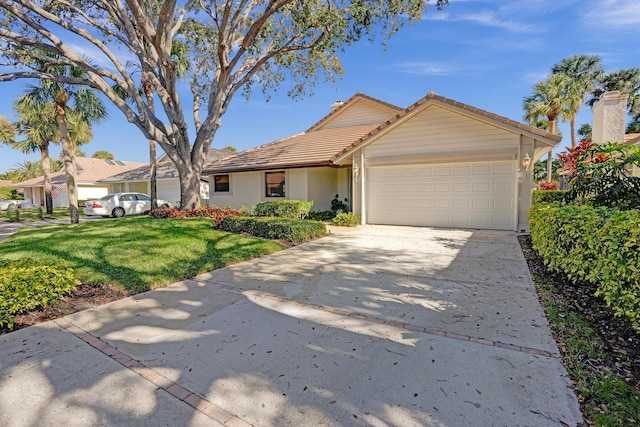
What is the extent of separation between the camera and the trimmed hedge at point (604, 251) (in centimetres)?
322

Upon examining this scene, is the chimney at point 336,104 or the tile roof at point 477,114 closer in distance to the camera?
the tile roof at point 477,114

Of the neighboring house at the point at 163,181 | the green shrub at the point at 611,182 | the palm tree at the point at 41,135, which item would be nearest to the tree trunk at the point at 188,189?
the neighboring house at the point at 163,181

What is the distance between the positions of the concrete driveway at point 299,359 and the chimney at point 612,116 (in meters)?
8.19

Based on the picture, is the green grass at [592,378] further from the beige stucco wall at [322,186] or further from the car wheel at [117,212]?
the car wheel at [117,212]

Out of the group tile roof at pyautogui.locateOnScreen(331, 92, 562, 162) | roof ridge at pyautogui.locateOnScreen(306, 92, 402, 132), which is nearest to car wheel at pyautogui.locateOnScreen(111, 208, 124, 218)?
roof ridge at pyautogui.locateOnScreen(306, 92, 402, 132)

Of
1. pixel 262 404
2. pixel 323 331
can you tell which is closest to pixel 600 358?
pixel 323 331

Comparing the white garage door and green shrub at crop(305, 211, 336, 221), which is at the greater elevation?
the white garage door

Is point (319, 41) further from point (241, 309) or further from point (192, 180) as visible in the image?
point (241, 309)

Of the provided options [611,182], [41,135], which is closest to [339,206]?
[611,182]

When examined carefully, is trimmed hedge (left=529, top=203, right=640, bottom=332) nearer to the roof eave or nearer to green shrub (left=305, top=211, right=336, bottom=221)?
the roof eave

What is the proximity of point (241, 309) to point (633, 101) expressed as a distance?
37.6 m

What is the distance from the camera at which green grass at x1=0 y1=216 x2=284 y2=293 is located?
18.6 feet

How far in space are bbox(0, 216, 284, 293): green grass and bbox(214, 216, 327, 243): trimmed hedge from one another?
0.53 metres

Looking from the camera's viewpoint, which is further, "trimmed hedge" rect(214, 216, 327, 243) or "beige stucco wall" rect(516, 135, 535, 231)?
"beige stucco wall" rect(516, 135, 535, 231)
